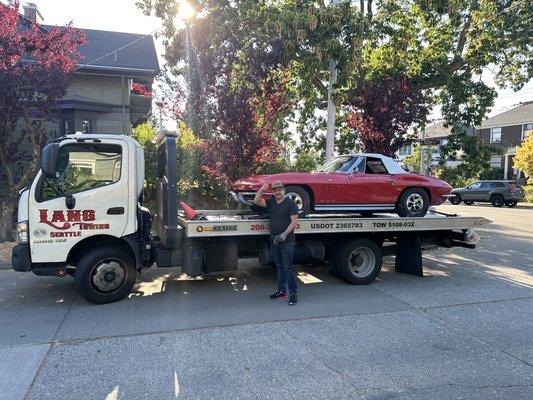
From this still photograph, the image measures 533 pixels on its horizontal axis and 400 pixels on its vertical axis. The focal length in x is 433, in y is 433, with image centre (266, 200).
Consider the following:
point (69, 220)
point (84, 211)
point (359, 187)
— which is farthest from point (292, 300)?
point (69, 220)

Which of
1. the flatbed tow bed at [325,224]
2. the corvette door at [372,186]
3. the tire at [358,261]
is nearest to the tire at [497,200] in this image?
the flatbed tow bed at [325,224]

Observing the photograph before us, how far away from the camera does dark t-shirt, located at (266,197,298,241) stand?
6262 millimetres

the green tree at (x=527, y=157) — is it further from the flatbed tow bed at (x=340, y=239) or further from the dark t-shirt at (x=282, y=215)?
the dark t-shirt at (x=282, y=215)

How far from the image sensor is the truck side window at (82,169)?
5910mm

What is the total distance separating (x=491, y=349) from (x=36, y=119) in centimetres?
1049

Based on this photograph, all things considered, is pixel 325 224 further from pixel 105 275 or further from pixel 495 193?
pixel 495 193

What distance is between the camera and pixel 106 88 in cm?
1647

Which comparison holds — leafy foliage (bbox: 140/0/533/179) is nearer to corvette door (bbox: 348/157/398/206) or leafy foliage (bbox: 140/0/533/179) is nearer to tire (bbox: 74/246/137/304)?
corvette door (bbox: 348/157/398/206)

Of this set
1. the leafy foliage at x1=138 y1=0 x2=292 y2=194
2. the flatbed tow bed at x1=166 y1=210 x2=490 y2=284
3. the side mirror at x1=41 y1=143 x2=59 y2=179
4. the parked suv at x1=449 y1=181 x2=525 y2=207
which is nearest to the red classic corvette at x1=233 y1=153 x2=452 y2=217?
the flatbed tow bed at x1=166 y1=210 x2=490 y2=284

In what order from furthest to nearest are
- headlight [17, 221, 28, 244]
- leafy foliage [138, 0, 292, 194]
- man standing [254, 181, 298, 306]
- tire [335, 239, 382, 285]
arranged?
leafy foliage [138, 0, 292, 194] < tire [335, 239, 382, 285] < man standing [254, 181, 298, 306] < headlight [17, 221, 28, 244]

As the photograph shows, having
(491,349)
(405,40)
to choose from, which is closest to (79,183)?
(491,349)

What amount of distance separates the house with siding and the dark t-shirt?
4035cm

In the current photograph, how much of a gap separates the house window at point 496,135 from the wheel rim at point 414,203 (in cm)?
4284

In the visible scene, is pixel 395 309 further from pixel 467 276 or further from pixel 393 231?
pixel 467 276
